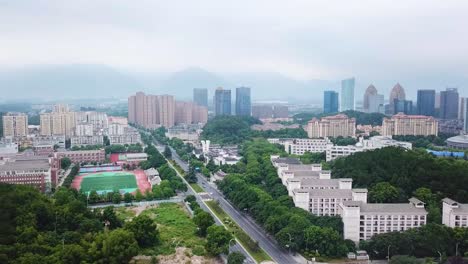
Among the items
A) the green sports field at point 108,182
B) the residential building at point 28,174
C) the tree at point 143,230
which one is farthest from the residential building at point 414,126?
the tree at point 143,230

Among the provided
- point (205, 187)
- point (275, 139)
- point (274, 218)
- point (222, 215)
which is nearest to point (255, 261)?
point (274, 218)

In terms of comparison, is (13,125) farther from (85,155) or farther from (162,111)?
(162,111)

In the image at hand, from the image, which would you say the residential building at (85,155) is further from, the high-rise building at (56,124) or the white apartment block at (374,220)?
the white apartment block at (374,220)

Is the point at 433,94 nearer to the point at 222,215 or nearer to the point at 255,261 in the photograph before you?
the point at 222,215

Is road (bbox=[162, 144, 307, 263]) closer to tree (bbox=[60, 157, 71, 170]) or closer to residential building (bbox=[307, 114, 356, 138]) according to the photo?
tree (bbox=[60, 157, 71, 170])

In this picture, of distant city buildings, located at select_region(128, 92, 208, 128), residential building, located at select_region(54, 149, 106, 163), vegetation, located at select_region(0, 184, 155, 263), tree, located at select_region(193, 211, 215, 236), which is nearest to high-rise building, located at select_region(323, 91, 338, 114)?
distant city buildings, located at select_region(128, 92, 208, 128)

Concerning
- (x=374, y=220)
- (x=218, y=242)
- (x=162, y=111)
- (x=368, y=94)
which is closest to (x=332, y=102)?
(x=368, y=94)
